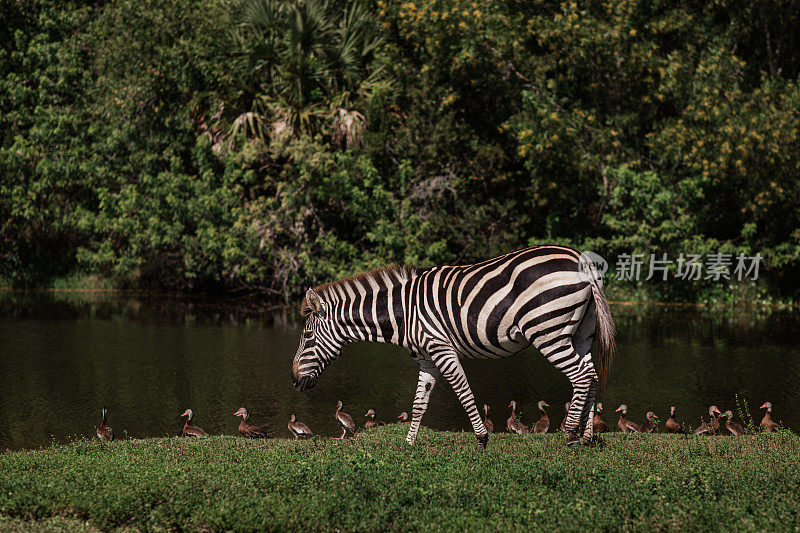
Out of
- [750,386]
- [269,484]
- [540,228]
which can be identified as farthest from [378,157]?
[269,484]

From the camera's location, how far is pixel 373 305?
37.2ft

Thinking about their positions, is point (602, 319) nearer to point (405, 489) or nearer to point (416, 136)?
point (405, 489)

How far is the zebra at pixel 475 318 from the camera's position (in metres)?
10.5

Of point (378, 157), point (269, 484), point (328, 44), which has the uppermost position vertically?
point (328, 44)

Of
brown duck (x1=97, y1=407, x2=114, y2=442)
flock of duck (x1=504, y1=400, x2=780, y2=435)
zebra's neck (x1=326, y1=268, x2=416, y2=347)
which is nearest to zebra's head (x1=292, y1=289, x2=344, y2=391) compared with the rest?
zebra's neck (x1=326, y1=268, x2=416, y2=347)

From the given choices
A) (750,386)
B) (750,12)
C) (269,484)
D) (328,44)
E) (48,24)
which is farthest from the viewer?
(48,24)

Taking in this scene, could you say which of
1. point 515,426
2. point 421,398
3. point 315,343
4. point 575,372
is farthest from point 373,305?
point 515,426

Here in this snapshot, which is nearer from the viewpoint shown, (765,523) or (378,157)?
(765,523)

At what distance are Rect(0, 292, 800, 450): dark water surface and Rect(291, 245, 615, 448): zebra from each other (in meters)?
2.66

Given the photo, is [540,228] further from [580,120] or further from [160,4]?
[160,4]

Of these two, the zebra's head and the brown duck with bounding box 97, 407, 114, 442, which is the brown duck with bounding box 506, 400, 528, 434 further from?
the brown duck with bounding box 97, 407, 114, 442

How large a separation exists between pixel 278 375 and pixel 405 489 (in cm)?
908

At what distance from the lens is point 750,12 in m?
27.0

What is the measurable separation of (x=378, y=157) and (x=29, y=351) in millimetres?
13314
